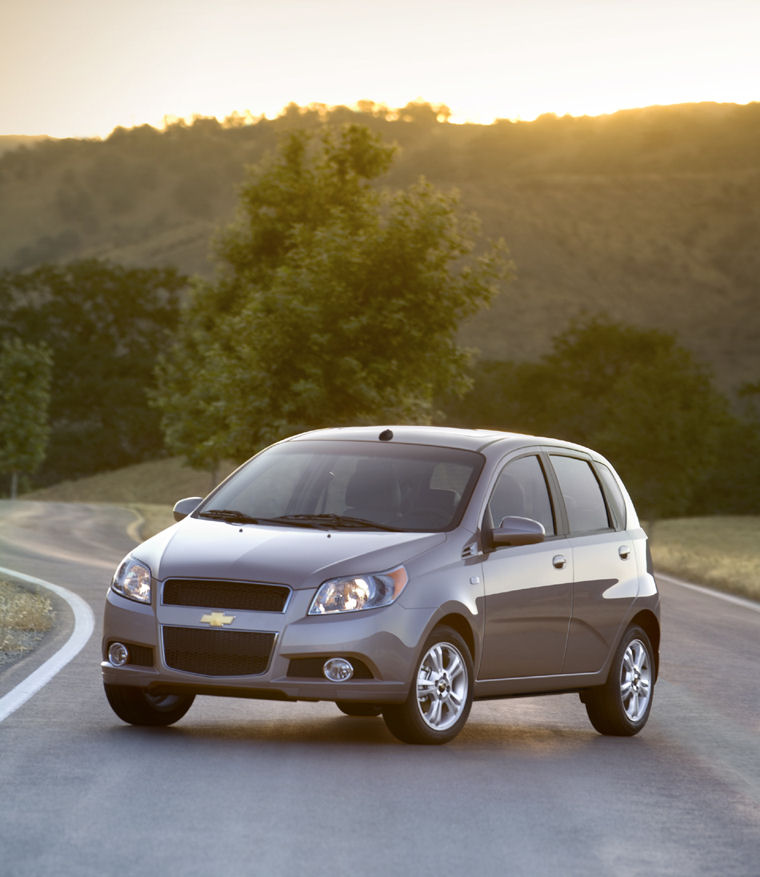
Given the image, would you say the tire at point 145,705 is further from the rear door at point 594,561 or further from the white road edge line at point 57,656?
the rear door at point 594,561

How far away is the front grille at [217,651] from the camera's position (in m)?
8.81

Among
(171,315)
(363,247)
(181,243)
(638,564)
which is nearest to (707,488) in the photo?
(171,315)

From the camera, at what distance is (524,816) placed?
7.37 metres

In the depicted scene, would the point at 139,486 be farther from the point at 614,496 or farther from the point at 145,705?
the point at 145,705

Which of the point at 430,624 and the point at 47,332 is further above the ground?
the point at 430,624

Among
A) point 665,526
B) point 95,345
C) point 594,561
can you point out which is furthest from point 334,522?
point 95,345

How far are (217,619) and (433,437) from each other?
7.06ft

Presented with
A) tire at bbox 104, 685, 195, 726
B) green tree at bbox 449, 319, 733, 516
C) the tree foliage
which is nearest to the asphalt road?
tire at bbox 104, 685, 195, 726

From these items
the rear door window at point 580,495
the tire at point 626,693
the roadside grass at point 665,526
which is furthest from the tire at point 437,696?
the roadside grass at point 665,526

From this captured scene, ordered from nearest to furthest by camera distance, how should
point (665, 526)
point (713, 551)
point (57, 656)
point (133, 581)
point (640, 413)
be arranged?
point (133, 581) < point (57, 656) < point (713, 551) < point (640, 413) < point (665, 526)

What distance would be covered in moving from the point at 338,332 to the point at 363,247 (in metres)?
1.87

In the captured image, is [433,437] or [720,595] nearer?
[433,437]

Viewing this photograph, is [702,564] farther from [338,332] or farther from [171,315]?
[171,315]

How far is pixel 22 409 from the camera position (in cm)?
9262
